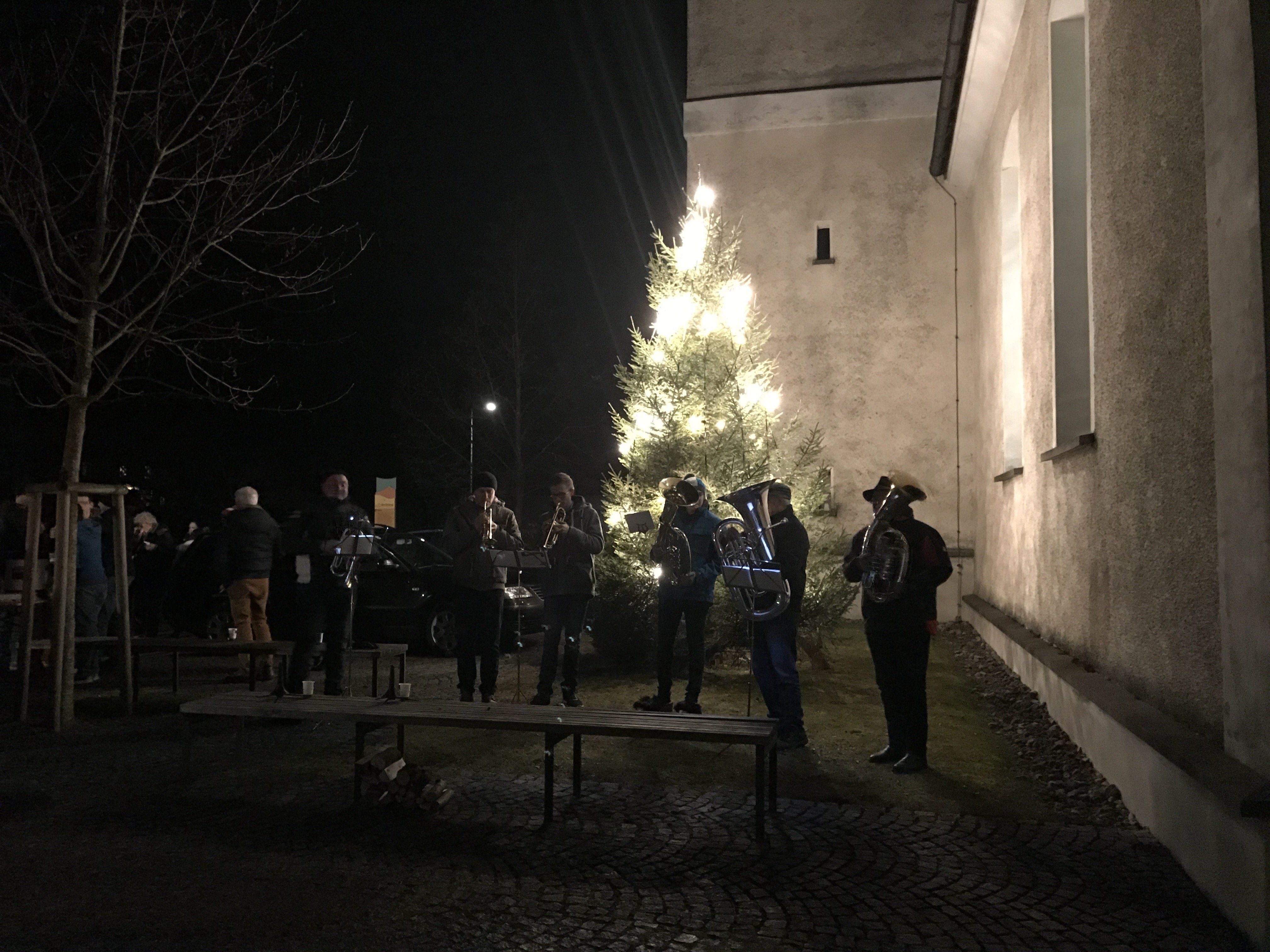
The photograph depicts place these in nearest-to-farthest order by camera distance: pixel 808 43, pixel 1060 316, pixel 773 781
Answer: pixel 773 781, pixel 1060 316, pixel 808 43

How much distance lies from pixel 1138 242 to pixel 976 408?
986 cm

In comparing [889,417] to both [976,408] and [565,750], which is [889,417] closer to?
[976,408]

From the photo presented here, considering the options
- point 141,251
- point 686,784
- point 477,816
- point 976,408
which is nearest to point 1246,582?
point 686,784

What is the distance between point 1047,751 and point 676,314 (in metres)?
6.01

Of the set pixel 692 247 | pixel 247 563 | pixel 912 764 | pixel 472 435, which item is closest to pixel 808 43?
pixel 692 247

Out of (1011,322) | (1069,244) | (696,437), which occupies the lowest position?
(696,437)

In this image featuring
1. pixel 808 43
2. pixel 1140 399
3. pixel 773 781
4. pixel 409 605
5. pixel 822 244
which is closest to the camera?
pixel 773 781

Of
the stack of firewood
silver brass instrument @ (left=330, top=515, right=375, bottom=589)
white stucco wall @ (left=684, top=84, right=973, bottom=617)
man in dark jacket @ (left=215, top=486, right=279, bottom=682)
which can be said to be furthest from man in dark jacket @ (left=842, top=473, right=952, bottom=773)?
white stucco wall @ (left=684, top=84, right=973, bottom=617)

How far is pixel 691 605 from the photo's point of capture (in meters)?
7.90

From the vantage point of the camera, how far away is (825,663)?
10.6 metres

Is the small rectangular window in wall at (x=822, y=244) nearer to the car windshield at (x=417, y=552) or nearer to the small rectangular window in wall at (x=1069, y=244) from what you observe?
the small rectangular window in wall at (x=1069, y=244)

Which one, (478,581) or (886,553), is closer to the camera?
(886,553)

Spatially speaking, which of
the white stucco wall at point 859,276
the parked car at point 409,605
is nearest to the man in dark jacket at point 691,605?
the parked car at point 409,605

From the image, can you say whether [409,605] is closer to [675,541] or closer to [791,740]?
[675,541]
